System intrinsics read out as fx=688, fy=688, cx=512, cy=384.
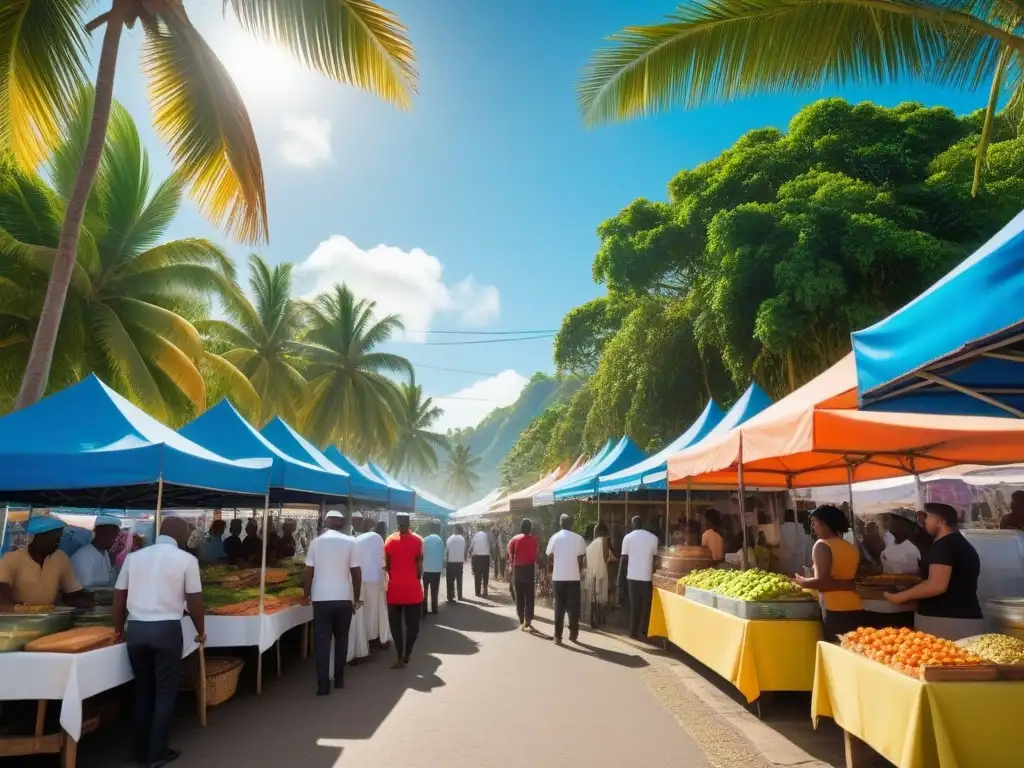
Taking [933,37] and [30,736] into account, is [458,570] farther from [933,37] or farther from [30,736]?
[933,37]

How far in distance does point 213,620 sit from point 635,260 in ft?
49.1

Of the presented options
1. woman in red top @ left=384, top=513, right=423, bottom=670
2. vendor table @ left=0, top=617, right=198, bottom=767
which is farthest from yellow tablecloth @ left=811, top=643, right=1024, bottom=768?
woman in red top @ left=384, top=513, right=423, bottom=670

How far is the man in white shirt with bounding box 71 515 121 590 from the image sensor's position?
7.95 meters

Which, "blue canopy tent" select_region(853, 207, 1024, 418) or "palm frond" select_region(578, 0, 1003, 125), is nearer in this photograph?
"blue canopy tent" select_region(853, 207, 1024, 418)

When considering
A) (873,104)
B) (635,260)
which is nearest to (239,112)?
(635,260)

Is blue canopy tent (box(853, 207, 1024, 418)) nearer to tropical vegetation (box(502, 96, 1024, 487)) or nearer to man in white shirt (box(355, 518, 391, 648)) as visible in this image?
man in white shirt (box(355, 518, 391, 648))

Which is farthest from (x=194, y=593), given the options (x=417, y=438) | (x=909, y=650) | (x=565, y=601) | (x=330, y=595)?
(x=417, y=438)

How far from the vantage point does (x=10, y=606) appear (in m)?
5.90

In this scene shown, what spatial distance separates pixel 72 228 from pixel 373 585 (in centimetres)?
639

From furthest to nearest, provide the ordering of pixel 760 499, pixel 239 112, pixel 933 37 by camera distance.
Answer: pixel 760 499 < pixel 239 112 < pixel 933 37

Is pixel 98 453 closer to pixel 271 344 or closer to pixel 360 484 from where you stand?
pixel 360 484

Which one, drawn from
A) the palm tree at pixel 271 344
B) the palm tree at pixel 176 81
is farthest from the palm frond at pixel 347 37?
the palm tree at pixel 271 344

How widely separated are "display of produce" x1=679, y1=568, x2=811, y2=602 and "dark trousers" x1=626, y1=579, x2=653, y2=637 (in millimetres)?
2946

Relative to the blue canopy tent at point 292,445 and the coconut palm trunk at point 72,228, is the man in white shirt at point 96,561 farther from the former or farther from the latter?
the blue canopy tent at point 292,445
